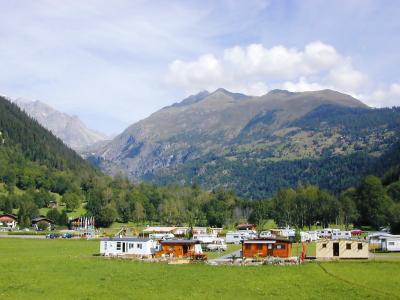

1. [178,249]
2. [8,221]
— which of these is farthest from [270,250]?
[8,221]

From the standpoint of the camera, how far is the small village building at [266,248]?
70.1 metres

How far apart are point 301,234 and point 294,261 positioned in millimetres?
50840

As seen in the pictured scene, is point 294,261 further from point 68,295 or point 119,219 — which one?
point 119,219

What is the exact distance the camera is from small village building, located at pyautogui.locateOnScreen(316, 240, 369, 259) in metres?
68.2

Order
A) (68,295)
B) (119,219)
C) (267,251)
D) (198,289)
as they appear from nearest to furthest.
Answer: (68,295) < (198,289) < (267,251) < (119,219)

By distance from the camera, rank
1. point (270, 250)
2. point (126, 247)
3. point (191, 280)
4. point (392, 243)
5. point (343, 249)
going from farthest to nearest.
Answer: point (392, 243), point (126, 247), point (270, 250), point (343, 249), point (191, 280)

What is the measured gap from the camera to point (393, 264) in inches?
2381

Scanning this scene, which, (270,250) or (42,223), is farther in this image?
(42,223)

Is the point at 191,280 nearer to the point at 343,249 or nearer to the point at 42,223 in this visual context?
the point at 343,249

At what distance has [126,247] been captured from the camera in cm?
7469

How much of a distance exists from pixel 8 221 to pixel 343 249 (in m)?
129

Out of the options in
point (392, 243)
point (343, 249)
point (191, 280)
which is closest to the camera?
point (191, 280)

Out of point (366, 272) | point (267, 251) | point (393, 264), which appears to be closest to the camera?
point (366, 272)

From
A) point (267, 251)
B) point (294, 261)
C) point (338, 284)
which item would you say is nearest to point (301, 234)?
point (267, 251)
